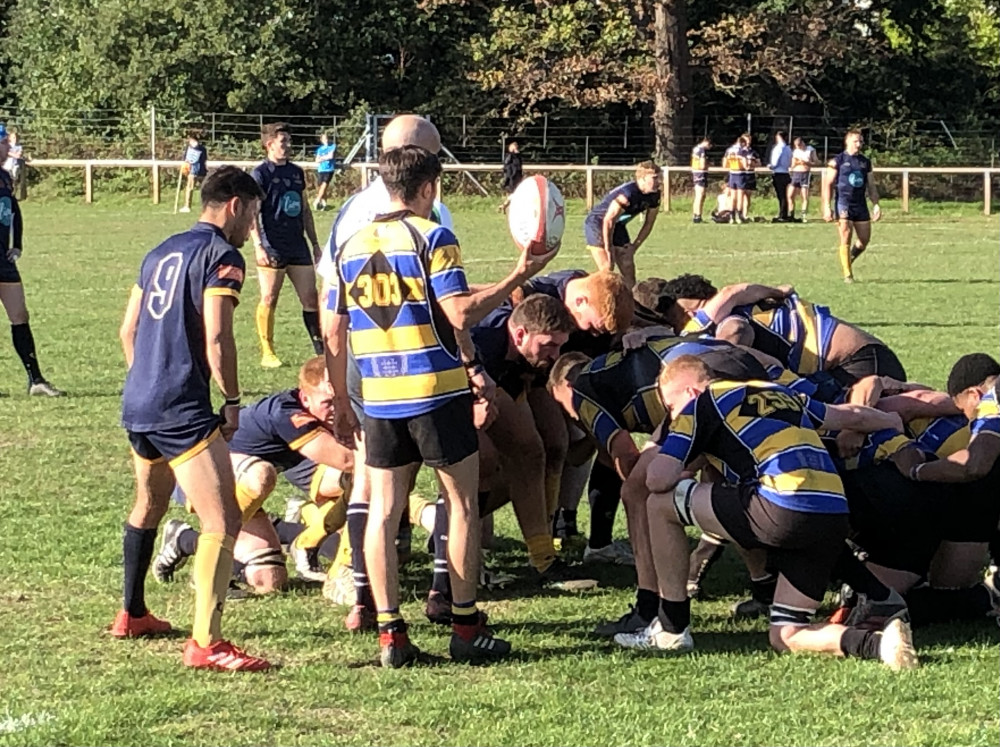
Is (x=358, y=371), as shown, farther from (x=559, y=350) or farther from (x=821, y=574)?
(x=821, y=574)

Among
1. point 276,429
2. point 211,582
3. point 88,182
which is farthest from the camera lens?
point 88,182

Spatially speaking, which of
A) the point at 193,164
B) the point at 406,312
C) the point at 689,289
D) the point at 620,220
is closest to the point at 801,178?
the point at 193,164

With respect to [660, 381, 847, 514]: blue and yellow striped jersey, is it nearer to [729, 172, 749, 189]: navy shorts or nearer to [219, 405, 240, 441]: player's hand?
[219, 405, 240, 441]: player's hand

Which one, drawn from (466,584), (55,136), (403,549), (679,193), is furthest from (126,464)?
(55,136)

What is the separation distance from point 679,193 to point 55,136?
17.1 m

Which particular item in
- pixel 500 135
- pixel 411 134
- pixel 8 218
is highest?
pixel 500 135

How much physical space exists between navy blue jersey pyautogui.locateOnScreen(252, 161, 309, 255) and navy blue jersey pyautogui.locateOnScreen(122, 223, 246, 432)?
7195mm

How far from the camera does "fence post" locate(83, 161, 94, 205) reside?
36406mm

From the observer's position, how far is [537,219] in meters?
5.41

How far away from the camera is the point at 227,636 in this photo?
19.2ft

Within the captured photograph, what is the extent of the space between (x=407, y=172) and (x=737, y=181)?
90.0ft

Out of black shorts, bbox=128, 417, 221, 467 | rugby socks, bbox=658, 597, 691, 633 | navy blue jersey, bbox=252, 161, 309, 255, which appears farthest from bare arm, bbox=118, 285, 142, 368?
navy blue jersey, bbox=252, 161, 309, 255

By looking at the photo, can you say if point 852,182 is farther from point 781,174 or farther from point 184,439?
point 781,174

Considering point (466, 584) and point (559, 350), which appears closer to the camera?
point (466, 584)
